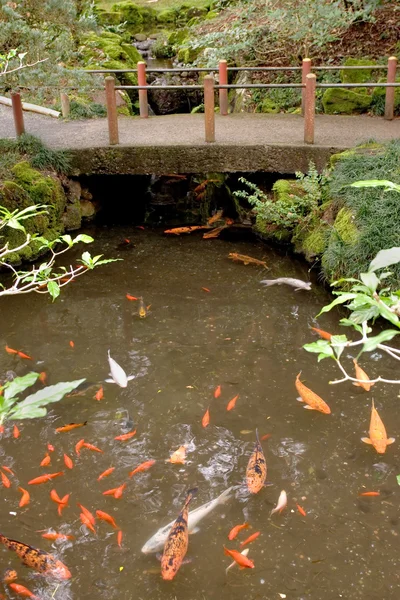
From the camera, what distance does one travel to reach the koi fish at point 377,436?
14.1ft

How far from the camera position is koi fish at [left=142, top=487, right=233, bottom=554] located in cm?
353

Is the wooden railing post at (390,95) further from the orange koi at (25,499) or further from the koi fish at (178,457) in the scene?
the orange koi at (25,499)

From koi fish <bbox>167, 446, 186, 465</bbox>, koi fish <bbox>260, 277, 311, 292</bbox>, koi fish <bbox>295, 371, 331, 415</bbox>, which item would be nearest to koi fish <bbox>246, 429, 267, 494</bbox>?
koi fish <bbox>167, 446, 186, 465</bbox>

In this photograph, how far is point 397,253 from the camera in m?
1.56

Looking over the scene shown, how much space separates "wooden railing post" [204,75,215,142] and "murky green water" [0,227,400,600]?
2087mm

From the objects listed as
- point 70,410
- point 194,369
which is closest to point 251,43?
point 194,369

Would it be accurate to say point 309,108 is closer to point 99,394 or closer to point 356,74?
point 356,74

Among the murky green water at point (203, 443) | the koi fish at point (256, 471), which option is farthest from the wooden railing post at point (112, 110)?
the koi fish at point (256, 471)

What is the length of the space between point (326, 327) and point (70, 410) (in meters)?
2.61

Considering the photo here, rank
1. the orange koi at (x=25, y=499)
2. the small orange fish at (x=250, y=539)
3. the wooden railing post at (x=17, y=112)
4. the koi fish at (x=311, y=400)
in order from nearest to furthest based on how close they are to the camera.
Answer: the small orange fish at (x=250, y=539) → the orange koi at (x=25, y=499) → the koi fish at (x=311, y=400) → the wooden railing post at (x=17, y=112)

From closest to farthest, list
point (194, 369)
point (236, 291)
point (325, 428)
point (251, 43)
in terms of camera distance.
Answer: point (325, 428) → point (194, 369) → point (236, 291) → point (251, 43)

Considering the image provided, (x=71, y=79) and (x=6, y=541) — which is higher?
(x=71, y=79)

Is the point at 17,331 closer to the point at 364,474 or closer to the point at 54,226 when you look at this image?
the point at 54,226

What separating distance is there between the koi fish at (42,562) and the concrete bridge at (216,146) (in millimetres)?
5578
